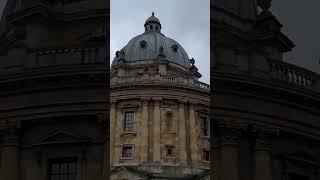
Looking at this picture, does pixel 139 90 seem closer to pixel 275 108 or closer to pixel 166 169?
pixel 166 169

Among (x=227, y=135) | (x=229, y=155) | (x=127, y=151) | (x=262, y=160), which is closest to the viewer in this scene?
(x=127, y=151)

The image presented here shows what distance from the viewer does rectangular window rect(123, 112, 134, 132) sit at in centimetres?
185

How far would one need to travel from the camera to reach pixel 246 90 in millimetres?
2834

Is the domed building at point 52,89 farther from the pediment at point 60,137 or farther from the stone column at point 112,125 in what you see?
the stone column at point 112,125

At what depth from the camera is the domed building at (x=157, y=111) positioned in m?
1.82

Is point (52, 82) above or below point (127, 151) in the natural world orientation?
above

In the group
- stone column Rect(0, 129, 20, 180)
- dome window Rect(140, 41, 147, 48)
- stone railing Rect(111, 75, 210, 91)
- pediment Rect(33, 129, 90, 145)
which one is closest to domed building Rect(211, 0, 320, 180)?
stone railing Rect(111, 75, 210, 91)

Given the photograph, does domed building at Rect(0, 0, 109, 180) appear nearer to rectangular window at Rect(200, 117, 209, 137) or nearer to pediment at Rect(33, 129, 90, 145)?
pediment at Rect(33, 129, 90, 145)

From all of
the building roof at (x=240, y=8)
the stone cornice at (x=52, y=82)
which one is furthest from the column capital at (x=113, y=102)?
the building roof at (x=240, y=8)

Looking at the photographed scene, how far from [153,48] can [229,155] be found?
0.93m

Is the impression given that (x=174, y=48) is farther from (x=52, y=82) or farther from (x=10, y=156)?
(x=10, y=156)

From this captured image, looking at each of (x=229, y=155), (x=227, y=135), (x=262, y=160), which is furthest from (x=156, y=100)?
(x=262, y=160)

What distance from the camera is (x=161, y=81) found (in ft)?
6.22

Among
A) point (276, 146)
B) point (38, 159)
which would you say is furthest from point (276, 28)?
point (38, 159)
